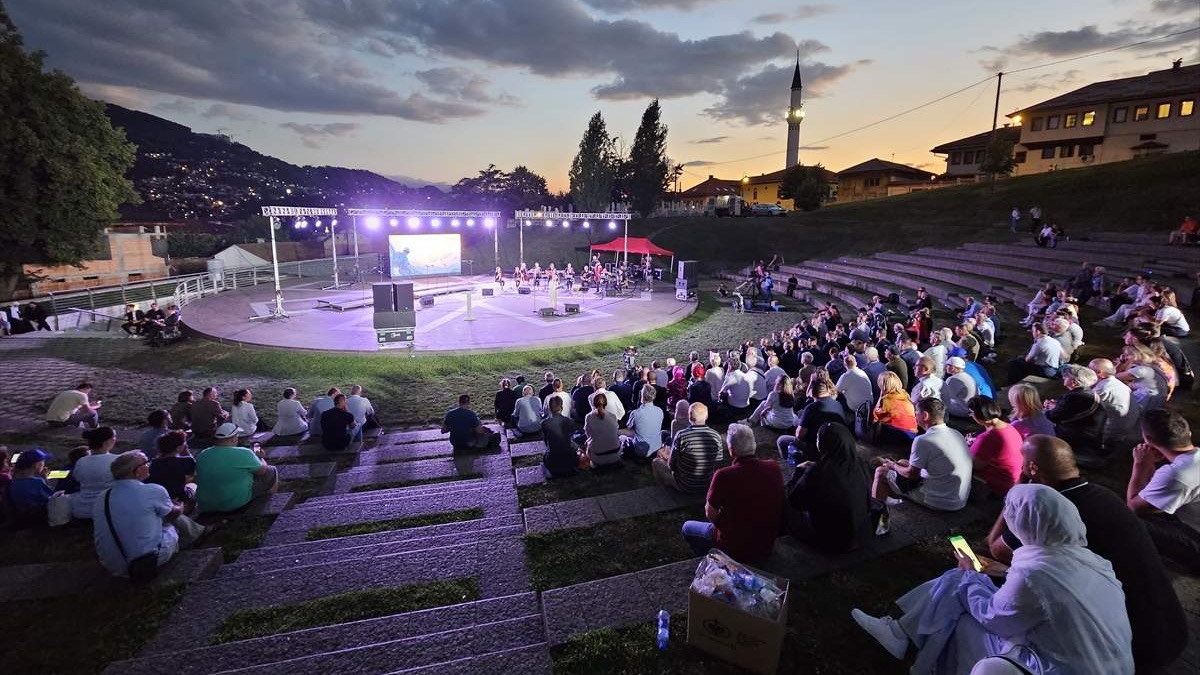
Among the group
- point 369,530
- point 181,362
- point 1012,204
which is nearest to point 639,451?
point 369,530

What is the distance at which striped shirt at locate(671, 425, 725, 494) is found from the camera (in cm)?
537

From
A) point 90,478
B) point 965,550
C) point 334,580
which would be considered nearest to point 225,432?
point 90,478

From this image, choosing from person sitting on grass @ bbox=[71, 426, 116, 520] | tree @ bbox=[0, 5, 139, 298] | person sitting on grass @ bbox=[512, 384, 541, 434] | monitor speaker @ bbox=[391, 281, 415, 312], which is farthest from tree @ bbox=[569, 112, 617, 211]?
person sitting on grass @ bbox=[71, 426, 116, 520]

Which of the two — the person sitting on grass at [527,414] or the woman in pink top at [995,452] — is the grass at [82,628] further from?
the woman in pink top at [995,452]

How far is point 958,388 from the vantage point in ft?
23.8

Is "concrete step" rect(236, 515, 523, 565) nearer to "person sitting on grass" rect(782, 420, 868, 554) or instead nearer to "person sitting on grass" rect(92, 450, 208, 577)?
"person sitting on grass" rect(92, 450, 208, 577)

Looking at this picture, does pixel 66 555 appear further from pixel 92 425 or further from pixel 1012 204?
pixel 1012 204

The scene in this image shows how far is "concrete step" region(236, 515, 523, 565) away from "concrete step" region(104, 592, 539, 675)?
1.40m

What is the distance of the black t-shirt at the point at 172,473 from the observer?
526 centimetres

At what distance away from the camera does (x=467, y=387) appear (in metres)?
12.3

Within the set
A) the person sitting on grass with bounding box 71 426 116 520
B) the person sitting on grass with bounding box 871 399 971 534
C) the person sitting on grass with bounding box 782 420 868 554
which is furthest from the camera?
the person sitting on grass with bounding box 71 426 116 520

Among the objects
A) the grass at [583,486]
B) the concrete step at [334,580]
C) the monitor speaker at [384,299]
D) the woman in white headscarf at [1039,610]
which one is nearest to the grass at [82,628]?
the concrete step at [334,580]

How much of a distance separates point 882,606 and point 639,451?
3638mm

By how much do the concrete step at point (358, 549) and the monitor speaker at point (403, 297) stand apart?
1002 cm
